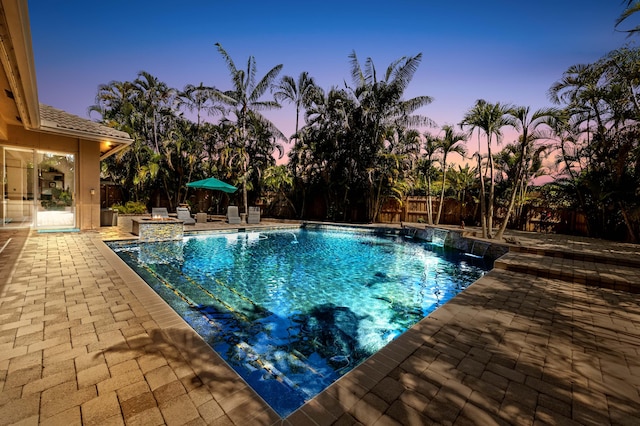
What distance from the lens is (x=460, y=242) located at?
11422 millimetres

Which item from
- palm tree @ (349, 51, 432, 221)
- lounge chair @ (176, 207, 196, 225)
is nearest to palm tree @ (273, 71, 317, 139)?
palm tree @ (349, 51, 432, 221)

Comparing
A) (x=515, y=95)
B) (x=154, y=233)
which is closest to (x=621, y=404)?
(x=515, y=95)

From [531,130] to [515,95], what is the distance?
146 cm

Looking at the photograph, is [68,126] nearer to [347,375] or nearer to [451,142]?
[347,375]

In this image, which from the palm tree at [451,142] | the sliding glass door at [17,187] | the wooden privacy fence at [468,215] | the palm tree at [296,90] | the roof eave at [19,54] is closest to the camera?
the roof eave at [19,54]

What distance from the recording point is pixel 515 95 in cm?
996

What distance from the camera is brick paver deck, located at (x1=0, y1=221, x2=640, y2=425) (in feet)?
6.59

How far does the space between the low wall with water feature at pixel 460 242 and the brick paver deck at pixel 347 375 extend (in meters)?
5.43

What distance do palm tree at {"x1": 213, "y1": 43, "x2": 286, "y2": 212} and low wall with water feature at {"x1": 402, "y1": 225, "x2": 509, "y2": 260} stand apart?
34.3 ft

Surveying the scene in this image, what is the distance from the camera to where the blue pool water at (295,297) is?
3348mm

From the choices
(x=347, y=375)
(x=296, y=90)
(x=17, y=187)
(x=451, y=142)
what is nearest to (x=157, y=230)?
(x=17, y=187)

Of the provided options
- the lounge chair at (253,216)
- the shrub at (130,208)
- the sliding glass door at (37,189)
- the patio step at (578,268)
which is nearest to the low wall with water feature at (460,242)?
the patio step at (578,268)

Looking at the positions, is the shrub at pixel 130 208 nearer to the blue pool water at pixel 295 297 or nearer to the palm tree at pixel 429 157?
the blue pool water at pixel 295 297

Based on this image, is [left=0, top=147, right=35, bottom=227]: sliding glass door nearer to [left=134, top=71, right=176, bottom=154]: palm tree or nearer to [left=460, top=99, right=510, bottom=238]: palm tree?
[left=134, top=71, right=176, bottom=154]: palm tree
